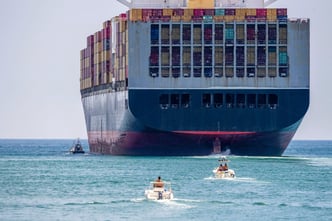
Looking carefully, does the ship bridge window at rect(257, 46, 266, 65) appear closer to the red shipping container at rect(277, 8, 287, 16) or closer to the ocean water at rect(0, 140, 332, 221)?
the red shipping container at rect(277, 8, 287, 16)

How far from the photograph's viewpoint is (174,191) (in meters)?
78.9

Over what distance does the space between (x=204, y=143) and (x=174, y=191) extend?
143ft

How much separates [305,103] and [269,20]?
810 centimetres

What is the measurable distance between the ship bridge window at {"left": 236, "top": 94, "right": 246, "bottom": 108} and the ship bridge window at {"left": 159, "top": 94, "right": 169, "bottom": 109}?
6.11 metres

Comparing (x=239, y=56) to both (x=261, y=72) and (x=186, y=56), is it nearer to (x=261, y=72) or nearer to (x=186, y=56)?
(x=261, y=72)

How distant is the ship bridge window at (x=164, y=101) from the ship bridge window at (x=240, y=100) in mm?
6111

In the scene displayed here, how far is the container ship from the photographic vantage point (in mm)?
122000

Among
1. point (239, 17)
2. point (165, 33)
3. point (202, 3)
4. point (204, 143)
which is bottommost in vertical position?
point (204, 143)

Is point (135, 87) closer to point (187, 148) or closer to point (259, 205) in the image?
point (187, 148)

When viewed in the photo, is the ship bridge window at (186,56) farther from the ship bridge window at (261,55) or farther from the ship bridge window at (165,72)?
the ship bridge window at (261,55)

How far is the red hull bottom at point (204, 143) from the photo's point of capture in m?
122

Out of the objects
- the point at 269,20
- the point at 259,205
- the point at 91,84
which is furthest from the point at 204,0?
the point at 259,205

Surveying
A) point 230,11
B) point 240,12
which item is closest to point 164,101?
point 230,11

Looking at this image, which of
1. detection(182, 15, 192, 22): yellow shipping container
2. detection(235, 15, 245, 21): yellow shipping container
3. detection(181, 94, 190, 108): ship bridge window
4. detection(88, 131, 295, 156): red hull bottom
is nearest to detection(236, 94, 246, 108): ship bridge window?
detection(88, 131, 295, 156): red hull bottom
